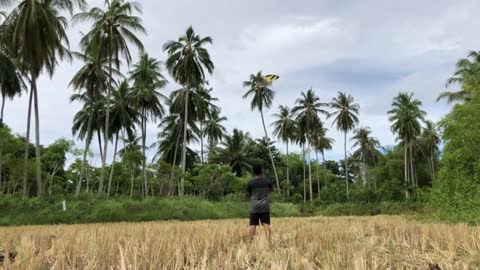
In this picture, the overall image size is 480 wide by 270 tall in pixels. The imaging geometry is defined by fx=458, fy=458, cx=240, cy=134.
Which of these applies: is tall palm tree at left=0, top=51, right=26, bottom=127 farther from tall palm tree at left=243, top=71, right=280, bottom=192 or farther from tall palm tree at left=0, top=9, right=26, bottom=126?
tall palm tree at left=243, top=71, right=280, bottom=192

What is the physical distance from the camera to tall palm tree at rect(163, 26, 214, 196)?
3409cm

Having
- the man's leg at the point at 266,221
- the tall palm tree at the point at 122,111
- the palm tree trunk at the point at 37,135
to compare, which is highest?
the tall palm tree at the point at 122,111

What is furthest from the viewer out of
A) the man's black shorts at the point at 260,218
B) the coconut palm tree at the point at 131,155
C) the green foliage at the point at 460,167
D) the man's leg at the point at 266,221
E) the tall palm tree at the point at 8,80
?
the coconut palm tree at the point at 131,155

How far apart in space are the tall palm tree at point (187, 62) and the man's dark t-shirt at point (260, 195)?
87.5 ft

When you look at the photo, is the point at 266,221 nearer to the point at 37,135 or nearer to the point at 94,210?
the point at 94,210

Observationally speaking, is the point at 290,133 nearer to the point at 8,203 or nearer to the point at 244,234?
the point at 8,203

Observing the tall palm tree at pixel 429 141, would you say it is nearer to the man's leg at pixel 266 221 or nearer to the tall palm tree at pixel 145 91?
the tall palm tree at pixel 145 91

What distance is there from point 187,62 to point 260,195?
1075 inches

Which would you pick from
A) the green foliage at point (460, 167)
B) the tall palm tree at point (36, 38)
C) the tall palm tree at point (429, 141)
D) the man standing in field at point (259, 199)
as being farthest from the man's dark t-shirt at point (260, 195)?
the tall palm tree at point (429, 141)

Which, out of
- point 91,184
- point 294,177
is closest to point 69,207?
point 91,184

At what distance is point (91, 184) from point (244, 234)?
4335cm

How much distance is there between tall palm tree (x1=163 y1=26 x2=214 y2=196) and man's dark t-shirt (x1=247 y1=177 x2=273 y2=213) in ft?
87.5

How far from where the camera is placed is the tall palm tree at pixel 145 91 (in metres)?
35.7

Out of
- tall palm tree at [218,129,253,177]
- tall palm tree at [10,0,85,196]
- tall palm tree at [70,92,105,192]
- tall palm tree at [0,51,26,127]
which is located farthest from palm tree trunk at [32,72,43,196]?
tall palm tree at [218,129,253,177]
